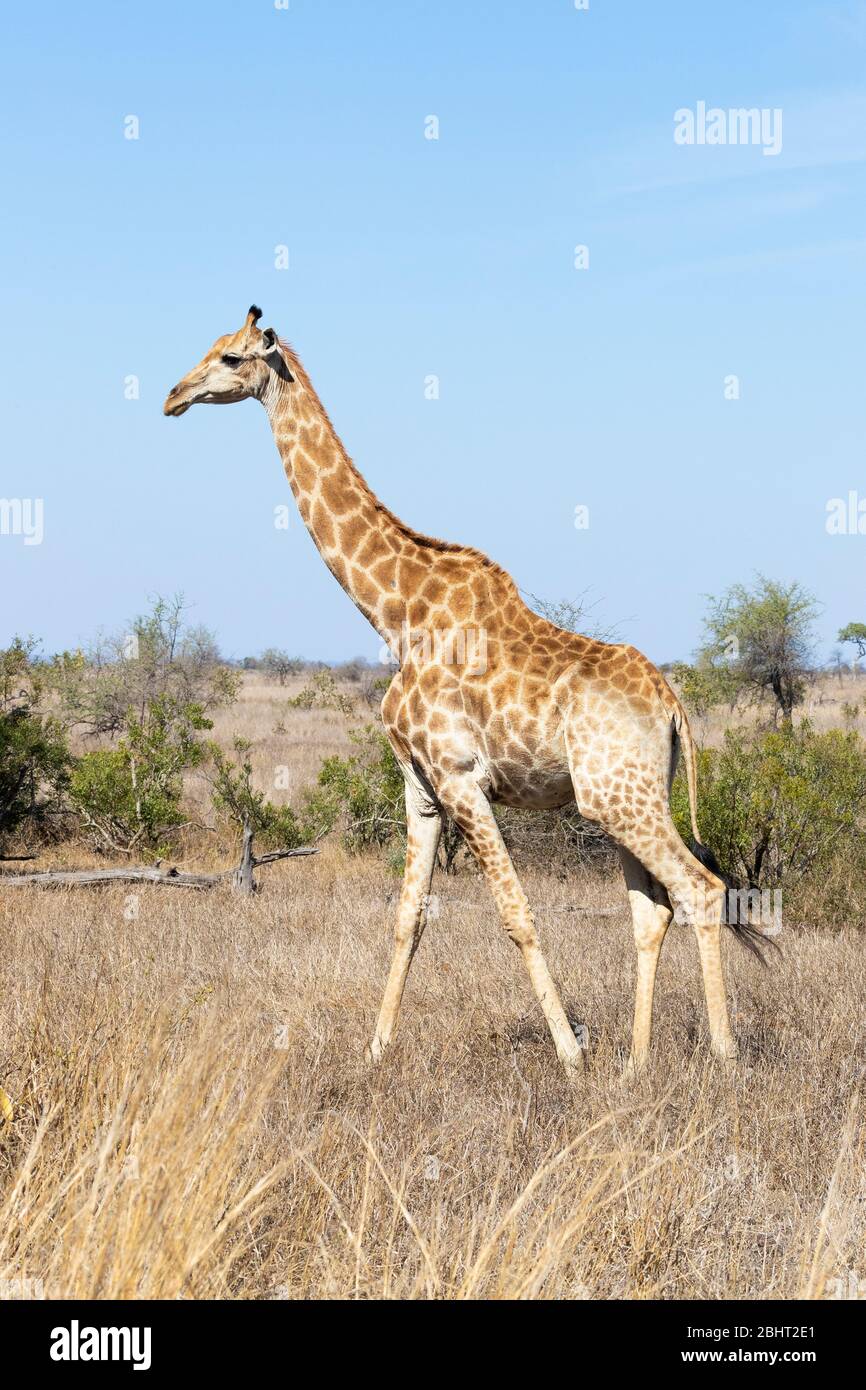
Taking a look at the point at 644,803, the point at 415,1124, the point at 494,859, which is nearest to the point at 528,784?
the point at 494,859

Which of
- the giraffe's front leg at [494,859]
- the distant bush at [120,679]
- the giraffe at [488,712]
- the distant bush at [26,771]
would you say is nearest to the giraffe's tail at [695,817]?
the giraffe at [488,712]

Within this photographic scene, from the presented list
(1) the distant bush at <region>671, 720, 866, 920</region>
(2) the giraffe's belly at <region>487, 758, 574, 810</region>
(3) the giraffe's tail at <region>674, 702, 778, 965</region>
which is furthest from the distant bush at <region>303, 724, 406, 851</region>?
(2) the giraffe's belly at <region>487, 758, 574, 810</region>

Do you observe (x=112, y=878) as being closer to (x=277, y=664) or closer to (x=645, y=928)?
(x=645, y=928)

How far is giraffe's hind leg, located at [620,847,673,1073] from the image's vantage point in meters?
6.44

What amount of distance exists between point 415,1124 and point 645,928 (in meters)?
1.78

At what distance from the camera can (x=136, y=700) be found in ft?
88.3

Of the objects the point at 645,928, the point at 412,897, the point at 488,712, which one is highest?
the point at 488,712

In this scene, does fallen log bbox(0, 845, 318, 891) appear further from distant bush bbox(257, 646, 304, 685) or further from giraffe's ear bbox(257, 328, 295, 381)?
distant bush bbox(257, 646, 304, 685)

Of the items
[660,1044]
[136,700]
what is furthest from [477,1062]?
[136,700]

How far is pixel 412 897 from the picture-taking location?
6.71 m

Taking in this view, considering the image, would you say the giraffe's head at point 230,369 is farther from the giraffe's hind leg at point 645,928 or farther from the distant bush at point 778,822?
the distant bush at point 778,822

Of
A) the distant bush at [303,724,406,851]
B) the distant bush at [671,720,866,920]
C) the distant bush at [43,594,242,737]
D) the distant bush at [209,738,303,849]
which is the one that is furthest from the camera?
the distant bush at [43,594,242,737]
